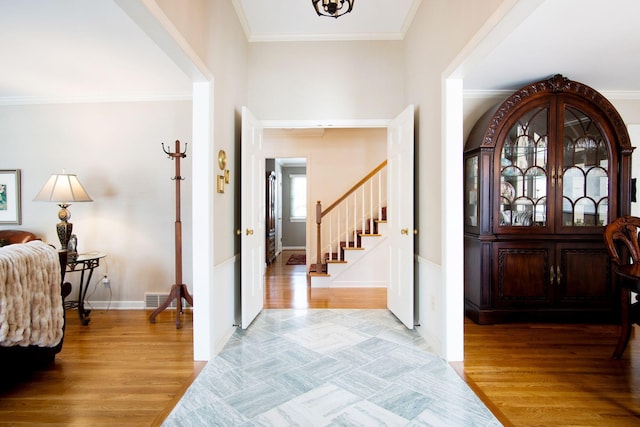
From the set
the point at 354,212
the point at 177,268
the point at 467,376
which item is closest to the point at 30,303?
the point at 177,268

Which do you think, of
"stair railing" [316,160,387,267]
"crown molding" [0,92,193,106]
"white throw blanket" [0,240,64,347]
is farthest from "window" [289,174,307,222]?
"white throw blanket" [0,240,64,347]

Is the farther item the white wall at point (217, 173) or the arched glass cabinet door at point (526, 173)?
the arched glass cabinet door at point (526, 173)

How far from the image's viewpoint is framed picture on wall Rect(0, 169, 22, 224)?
400cm

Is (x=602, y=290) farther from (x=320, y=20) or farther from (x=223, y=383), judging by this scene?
(x=320, y=20)

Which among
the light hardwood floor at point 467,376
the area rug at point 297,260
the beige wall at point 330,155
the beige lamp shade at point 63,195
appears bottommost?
the light hardwood floor at point 467,376

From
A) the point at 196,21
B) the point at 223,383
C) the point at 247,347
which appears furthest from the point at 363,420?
the point at 196,21

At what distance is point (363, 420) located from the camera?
6.01ft

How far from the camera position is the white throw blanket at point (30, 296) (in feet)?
6.47

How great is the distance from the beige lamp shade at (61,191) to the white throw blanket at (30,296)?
1239 millimetres

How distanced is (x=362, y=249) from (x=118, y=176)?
11.3ft

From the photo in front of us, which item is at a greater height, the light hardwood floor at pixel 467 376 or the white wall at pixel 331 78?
the white wall at pixel 331 78

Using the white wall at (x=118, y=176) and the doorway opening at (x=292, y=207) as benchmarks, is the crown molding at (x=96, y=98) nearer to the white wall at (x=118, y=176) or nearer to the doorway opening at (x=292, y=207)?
the white wall at (x=118, y=176)

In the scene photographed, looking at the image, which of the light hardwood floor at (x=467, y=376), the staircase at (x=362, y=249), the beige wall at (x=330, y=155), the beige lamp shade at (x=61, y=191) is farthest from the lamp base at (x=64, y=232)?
the beige wall at (x=330, y=155)

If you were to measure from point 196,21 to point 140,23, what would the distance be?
2.27ft
